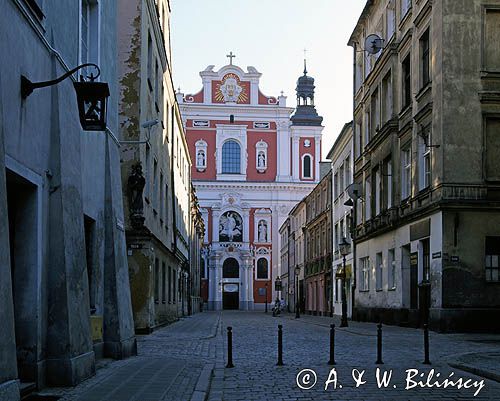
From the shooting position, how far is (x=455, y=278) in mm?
22750

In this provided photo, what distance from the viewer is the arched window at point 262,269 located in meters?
84.9

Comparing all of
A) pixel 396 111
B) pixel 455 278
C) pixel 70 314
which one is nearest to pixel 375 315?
pixel 396 111

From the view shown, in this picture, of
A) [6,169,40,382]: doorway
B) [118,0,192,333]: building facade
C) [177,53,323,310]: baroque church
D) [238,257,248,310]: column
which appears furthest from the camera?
[177,53,323,310]: baroque church

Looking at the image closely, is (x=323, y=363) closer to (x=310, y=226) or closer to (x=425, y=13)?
(x=425, y=13)

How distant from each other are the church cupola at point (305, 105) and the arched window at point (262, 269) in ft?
51.2

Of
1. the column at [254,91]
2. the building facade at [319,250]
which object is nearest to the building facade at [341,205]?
the building facade at [319,250]

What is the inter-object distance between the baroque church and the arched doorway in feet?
0.35

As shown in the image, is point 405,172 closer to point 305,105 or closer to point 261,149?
point 261,149

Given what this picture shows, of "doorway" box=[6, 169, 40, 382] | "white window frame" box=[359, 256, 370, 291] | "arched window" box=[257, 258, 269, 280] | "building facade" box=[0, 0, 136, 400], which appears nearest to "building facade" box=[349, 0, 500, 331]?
"white window frame" box=[359, 256, 370, 291]

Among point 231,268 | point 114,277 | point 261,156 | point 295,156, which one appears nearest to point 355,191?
point 114,277

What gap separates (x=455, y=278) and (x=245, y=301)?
6125 cm

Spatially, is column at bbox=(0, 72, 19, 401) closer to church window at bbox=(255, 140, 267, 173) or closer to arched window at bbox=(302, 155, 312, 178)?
church window at bbox=(255, 140, 267, 173)

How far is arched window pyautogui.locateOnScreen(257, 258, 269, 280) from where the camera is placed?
8494 cm

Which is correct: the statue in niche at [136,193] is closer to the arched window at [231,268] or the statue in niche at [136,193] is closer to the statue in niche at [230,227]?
the arched window at [231,268]
